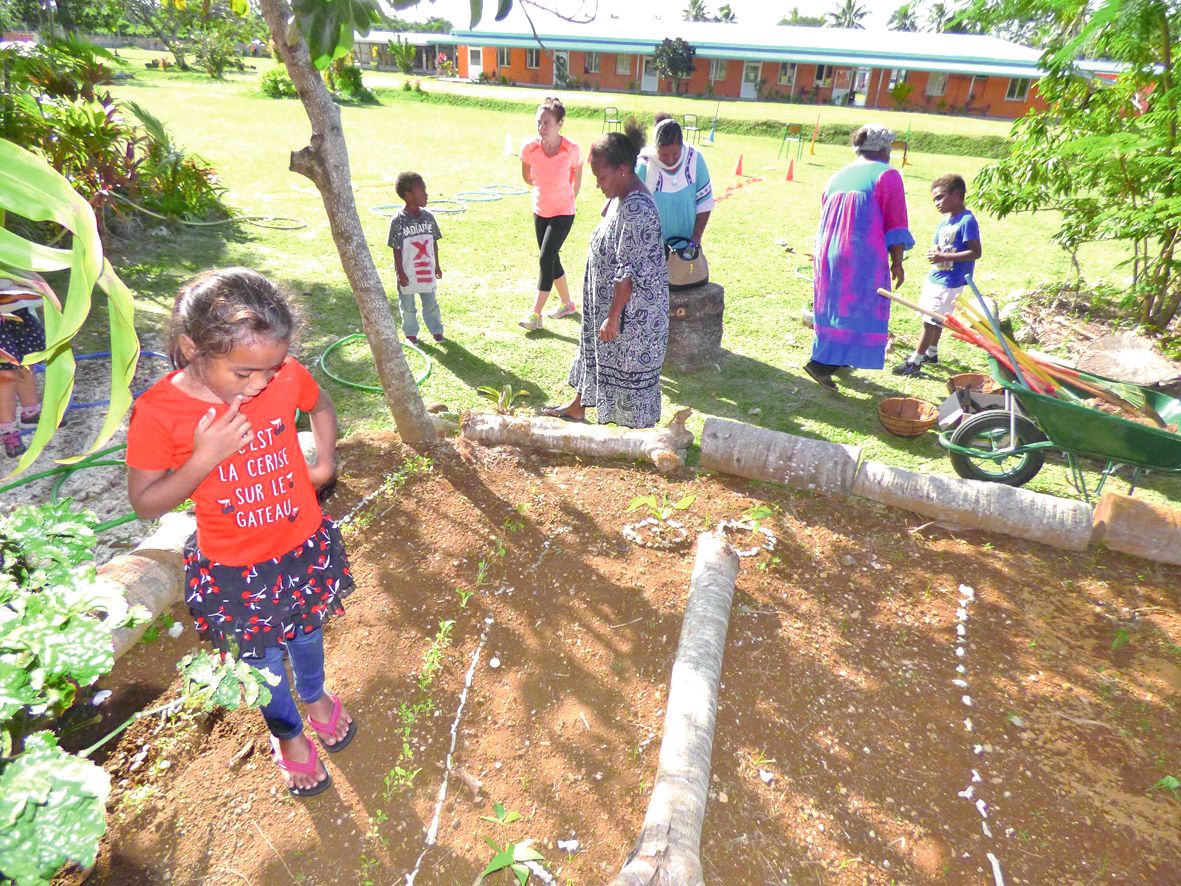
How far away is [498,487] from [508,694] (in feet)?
5.29

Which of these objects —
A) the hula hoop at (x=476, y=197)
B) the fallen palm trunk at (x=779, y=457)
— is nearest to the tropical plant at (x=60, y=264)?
the fallen palm trunk at (x=779, y=457)

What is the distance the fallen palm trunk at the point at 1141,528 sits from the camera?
3834 millimetres

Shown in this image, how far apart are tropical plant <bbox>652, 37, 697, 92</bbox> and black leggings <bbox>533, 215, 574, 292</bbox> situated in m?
37.2

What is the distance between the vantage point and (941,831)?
2.56m

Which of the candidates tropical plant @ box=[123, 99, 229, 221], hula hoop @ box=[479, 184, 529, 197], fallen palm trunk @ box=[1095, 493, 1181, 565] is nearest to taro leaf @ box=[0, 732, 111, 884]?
fallen palm trunk @ box=[1095, 493, 1181, 565]

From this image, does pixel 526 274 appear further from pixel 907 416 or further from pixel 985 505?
pixel 985 505

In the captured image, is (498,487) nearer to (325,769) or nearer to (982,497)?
(325,769)

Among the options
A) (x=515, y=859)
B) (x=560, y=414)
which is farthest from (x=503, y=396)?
(x=515, y=859)

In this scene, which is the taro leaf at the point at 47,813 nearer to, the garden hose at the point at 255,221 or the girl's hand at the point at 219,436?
the girl's hand at the point at 219,436

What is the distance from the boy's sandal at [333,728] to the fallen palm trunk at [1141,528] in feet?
14.2

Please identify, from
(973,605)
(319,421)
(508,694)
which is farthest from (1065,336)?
(319,421)

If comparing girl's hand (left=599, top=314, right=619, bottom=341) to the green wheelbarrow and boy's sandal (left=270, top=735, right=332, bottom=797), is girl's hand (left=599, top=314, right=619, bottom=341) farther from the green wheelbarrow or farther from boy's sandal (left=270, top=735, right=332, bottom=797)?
boy's sandal (left=270, top=735, right=332, bottom=797)

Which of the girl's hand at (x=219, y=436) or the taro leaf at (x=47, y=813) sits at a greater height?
the girl's hand at (x=219, y=436)

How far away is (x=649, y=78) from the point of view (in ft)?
141
